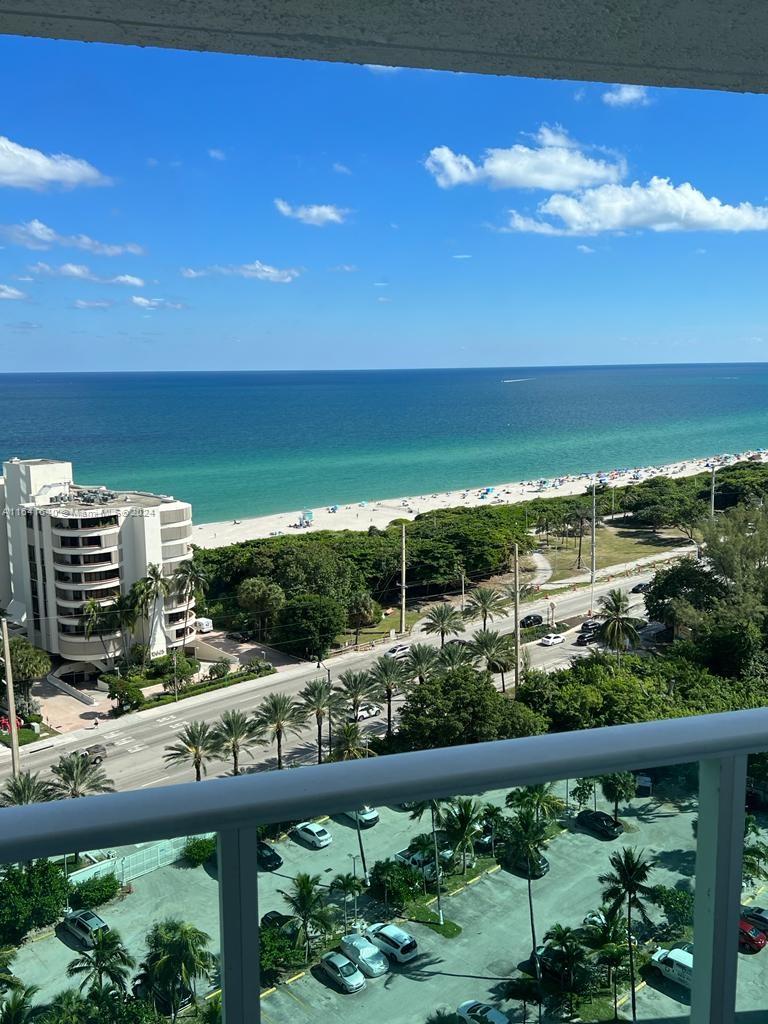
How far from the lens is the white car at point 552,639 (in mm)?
18953

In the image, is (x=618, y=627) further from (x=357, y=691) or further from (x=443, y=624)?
(x=357, y=691)

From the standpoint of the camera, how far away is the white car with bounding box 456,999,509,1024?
0.78 metres

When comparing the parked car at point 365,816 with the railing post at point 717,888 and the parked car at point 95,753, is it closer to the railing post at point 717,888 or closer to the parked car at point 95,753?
the railing post at point 717,888

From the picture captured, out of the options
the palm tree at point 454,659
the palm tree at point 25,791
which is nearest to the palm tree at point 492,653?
the palm tree at point 454,659

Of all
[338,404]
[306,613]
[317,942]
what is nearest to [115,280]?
[338,404]

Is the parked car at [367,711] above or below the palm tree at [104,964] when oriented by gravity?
below

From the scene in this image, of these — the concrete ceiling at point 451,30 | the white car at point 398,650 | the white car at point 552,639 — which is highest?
the concrete ceiling at point 451,30

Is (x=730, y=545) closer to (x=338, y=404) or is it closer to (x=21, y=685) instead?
(x=21, y=685)

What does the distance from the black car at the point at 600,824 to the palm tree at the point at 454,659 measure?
14120 millimetres

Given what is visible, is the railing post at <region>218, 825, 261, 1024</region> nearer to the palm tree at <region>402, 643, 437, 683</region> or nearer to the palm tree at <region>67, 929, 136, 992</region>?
the palm tree at <region>67, 929, 136, 992</region>

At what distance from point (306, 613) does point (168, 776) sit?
6488mm

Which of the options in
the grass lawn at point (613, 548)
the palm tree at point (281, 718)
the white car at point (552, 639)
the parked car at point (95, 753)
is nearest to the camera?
the palm tree at point (281, 718)

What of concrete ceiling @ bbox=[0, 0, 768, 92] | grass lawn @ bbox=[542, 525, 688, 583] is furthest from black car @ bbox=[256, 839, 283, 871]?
grass lawn @ bbox=[542, 525, 688, 583]

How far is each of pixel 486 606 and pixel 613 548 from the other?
403 inches
